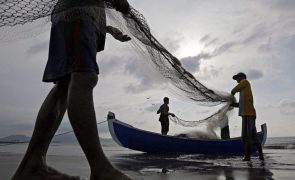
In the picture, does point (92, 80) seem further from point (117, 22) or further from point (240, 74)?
point (240, 74)

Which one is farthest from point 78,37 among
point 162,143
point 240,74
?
point 162,143

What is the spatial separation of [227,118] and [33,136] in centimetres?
667

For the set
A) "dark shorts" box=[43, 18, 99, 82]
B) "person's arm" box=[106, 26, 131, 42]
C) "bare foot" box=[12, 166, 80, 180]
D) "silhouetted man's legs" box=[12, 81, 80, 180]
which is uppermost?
"person's arm" box=[106, 26, 131, 42]

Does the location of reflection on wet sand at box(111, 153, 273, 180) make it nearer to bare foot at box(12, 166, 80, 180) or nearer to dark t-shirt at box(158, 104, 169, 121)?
bare foot at box(12, 166, 80, 180)

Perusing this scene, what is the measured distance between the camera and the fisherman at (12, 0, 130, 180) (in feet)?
8.45

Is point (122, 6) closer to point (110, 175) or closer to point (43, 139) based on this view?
point (43, 139)

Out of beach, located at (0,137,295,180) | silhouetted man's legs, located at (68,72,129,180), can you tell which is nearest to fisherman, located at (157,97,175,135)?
beach, located at (0,137,295,180)

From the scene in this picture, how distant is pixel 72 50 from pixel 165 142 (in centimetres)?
1049

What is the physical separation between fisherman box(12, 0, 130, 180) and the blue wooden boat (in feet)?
32.0

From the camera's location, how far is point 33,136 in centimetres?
305

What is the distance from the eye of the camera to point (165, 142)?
509 inches

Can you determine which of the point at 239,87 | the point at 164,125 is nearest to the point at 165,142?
the point at 164,125

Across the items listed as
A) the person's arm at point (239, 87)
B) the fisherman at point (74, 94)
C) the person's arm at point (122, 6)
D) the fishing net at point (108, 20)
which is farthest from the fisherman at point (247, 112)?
the fisherman at point (74, 94)

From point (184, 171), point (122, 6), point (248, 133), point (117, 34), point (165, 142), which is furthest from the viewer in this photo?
point (165, 142)
